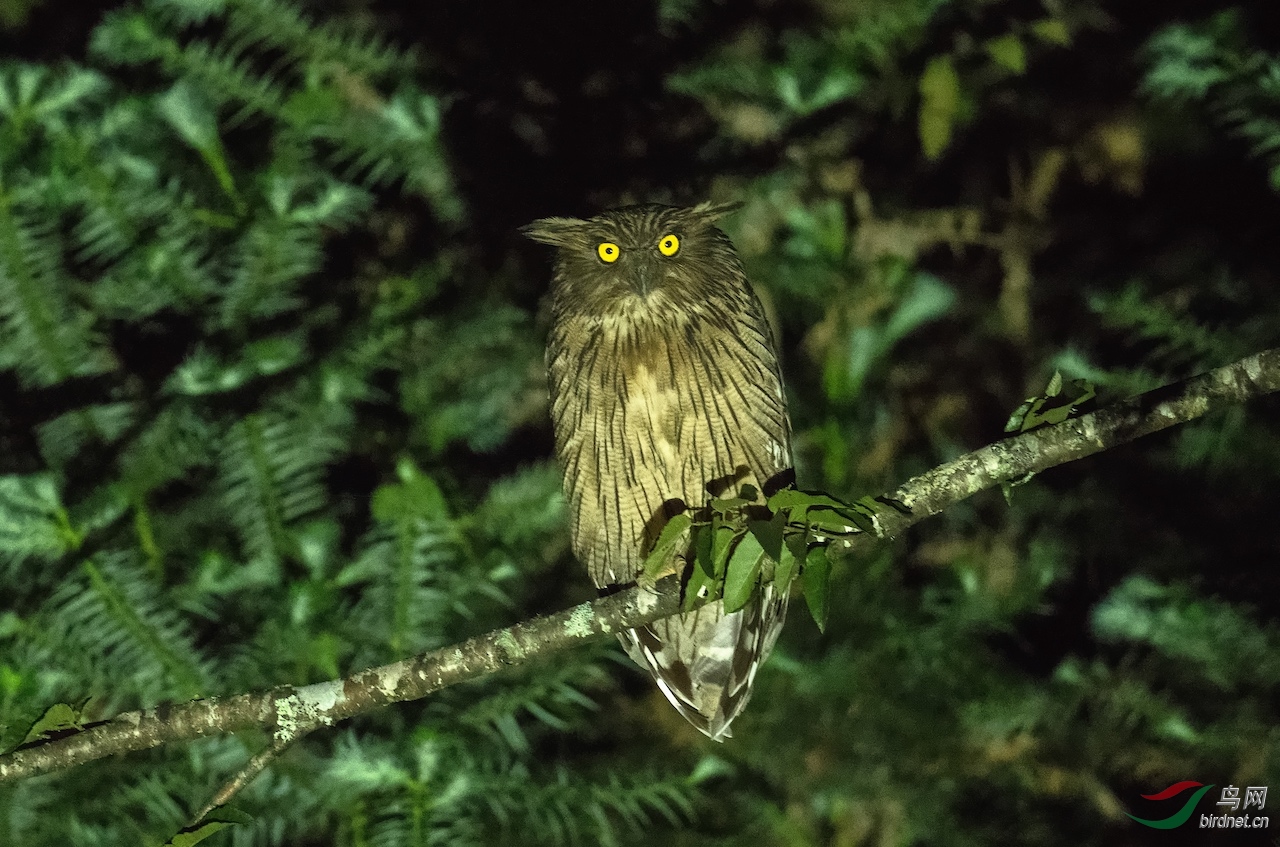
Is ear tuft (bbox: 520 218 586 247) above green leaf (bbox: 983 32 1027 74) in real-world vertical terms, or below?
below

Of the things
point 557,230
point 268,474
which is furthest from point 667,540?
point 268,474

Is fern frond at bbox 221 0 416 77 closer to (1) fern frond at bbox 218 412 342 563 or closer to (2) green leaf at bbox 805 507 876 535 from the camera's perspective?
(1) fern frond at bbox 218 412 342 563

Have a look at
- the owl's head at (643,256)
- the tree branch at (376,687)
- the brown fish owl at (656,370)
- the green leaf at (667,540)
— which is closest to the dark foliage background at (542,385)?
the tree branch at (376,687)

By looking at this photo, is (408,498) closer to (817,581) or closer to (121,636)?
(121,636)

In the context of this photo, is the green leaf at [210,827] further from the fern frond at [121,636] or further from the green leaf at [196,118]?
the green leaf at [196,118]

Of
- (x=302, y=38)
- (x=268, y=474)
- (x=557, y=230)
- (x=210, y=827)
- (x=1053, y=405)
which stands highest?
(x=302, y=38)

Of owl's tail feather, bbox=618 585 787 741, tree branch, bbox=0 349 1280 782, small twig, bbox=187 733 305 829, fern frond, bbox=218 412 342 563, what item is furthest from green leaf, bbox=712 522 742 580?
fern frond, bbox=218 412 342 563

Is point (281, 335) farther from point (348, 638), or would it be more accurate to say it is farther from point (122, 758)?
point (122, 758)

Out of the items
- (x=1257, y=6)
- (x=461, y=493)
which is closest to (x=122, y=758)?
(x=461, y=493)
